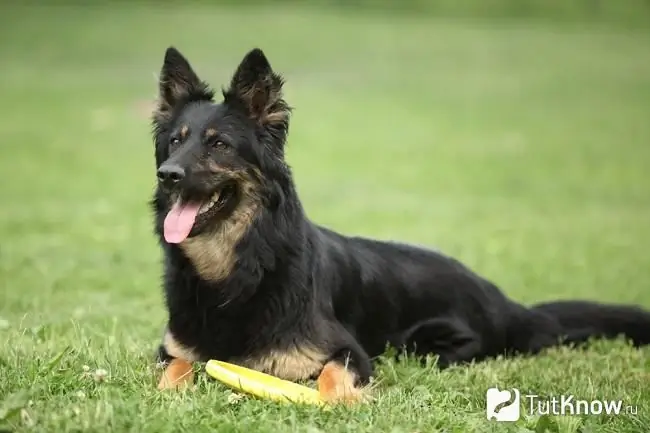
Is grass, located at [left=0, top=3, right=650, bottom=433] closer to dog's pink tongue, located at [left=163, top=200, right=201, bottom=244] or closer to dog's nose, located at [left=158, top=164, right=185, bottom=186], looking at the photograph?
dog's pink tongue, located at [left=163, top=200, right=201, bottom=244]

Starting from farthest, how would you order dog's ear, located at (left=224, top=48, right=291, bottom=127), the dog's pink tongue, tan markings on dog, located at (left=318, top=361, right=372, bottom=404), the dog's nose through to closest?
dog's ear, located at (left=224, top=48, right=291, bottom=127) → the dog's pink tongue → the dog's nose → tan markings on dog, located at (left=318, top=361, right=372, bottom=404)

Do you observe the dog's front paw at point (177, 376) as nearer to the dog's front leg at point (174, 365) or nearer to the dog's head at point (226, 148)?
the dog's front leg at point (174, 365)

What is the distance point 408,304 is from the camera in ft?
20.2

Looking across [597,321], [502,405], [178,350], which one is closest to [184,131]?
[178,350]

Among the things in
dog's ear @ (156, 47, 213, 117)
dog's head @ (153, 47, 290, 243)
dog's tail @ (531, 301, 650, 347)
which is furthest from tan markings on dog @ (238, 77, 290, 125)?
dog's tail @ (531, 301, 650, 347)

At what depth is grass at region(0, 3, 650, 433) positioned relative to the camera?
15.3 feet

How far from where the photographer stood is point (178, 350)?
17.2 ft

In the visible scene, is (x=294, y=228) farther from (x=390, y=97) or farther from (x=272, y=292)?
(x=390, y=97)

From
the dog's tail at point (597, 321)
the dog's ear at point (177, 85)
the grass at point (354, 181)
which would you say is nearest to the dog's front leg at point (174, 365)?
the grass at point (354, 181)

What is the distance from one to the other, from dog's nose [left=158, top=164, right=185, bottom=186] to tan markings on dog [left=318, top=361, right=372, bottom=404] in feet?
4.37

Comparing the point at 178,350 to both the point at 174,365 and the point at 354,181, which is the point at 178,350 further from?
the point at 354,181

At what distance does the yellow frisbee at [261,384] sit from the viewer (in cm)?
462

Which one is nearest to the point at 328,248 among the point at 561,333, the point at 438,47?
the point at 561,333

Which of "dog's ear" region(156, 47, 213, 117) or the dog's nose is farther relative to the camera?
"dog's ear" region(156, 47, 213, 117)
